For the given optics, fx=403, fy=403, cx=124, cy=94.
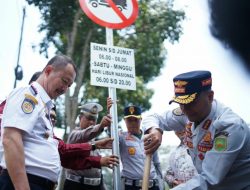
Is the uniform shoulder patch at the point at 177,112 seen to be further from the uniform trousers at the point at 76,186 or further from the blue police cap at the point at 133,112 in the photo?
the blue police cap at the point at 133,112

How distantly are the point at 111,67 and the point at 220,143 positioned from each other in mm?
1404

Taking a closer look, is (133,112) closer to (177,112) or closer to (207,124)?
(177,112)

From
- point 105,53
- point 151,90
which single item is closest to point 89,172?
point 105,53

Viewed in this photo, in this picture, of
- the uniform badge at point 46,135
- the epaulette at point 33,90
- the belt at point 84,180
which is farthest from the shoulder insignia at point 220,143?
the belt at point 84,180

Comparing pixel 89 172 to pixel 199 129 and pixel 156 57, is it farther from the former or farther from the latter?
pixel 156 57

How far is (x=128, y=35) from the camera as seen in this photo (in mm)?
12914

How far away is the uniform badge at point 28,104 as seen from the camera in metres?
2.53

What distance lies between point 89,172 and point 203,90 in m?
2.68

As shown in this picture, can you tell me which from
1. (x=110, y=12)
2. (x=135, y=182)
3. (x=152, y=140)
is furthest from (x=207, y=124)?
(x=135, y=182)

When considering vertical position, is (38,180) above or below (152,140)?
below

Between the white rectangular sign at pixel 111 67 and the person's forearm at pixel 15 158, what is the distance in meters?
1.07

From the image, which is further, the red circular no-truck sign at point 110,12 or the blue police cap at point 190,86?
the red circular no-truck sign at point 110,12

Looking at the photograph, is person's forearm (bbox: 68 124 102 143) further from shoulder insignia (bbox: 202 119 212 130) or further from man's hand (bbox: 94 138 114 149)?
shoulder insignia (bbox: 202 119 212 130)

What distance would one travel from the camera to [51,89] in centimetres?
279
